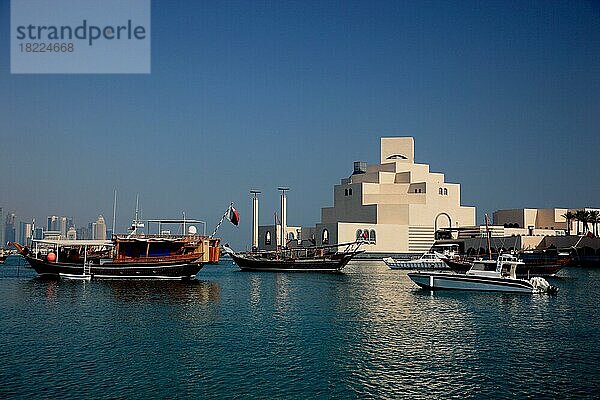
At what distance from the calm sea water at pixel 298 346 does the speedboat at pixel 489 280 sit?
0.70 metres

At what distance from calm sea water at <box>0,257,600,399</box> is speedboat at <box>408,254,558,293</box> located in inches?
27.4

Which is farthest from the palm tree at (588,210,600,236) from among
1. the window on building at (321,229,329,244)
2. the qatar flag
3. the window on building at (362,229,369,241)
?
the qatar flag

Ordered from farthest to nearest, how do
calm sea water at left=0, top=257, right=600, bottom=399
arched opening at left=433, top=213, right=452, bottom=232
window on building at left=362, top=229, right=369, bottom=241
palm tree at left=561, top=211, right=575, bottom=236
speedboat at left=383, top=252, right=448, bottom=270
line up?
arched opening at left=433, top=213, right=452, bottom=232, window on building at left=362, top=229, right=369, bottom=241, palm tree at left=561, top=211, right=575, bottom=236, speedboat at left=383, top=252, right=448, bottom=270, calm sea water at left=0, top=257, right=600, bottom=399

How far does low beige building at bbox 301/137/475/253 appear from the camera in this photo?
123 meters

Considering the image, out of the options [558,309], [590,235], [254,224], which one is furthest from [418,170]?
[558,309]

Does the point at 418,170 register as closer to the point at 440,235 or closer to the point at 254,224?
the point at 440,235

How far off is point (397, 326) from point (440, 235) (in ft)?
320

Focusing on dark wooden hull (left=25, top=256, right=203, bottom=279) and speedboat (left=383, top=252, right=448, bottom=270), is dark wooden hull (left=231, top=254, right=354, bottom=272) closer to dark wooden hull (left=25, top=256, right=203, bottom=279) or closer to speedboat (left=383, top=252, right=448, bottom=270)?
speedboat (left=383, top=252, right=448, bottom=270)

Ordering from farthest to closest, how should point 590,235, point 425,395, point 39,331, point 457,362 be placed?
point 590,235
point 39,331
point 457,362
point 425,395

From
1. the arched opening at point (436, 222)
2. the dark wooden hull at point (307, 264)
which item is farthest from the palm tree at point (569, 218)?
the dark wooden hull at point (307, 264)

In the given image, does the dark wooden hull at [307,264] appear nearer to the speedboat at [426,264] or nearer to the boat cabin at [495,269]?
the speedboat at [426,264]

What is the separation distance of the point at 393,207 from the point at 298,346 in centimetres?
10215

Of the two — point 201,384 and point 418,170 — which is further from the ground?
point 418,170

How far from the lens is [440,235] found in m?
126
